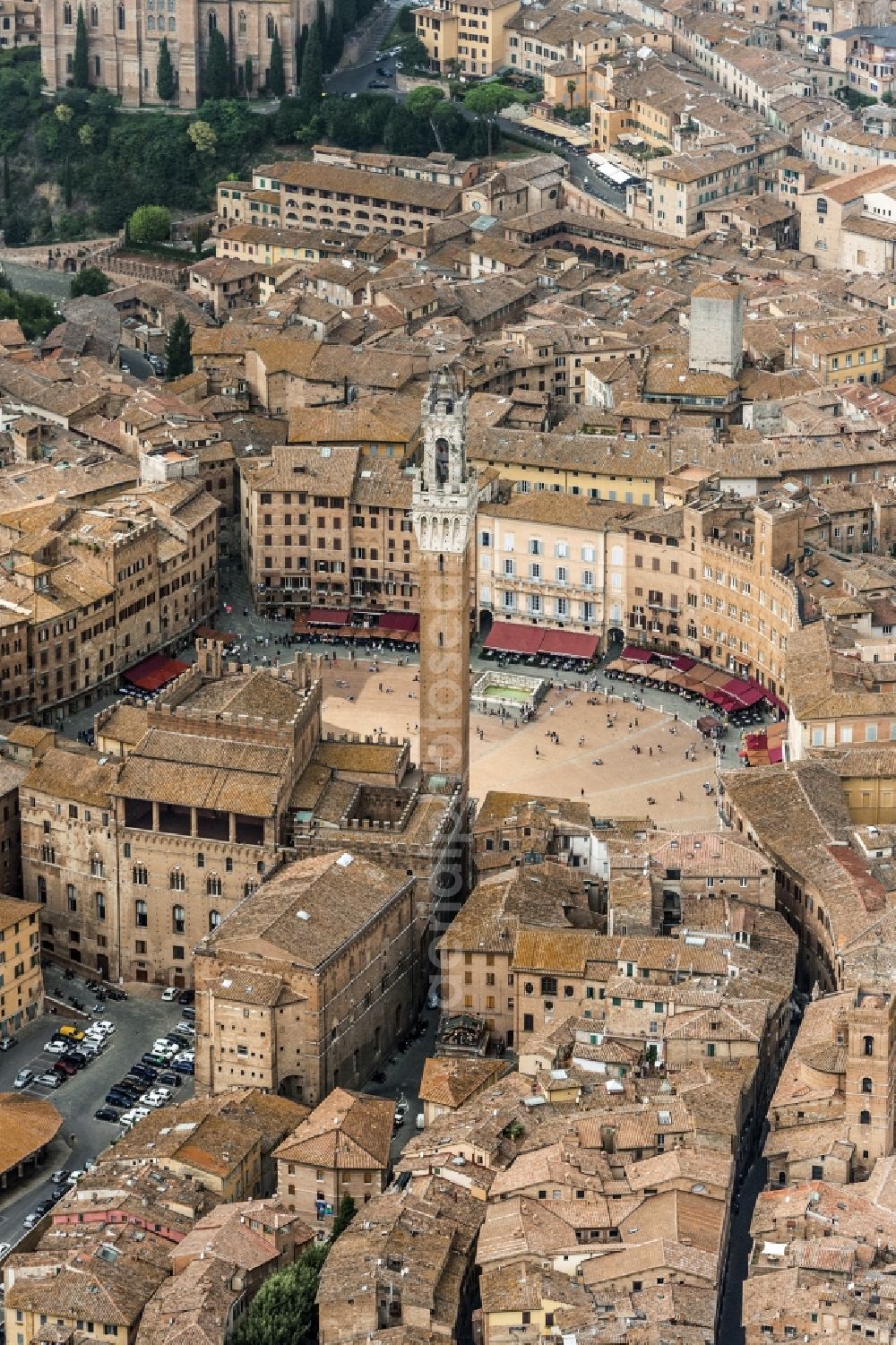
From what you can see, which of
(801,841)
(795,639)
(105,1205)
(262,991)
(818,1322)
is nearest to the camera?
(818,1322)

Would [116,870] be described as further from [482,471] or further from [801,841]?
[482,471]

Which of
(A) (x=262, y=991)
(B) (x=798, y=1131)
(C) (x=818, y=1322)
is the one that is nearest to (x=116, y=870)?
(A) (x=262, y=991)

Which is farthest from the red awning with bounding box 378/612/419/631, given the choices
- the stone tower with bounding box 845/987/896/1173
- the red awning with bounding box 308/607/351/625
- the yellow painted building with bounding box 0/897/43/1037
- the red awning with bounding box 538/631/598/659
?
the stone tower with bounding box 845/987/896/1173

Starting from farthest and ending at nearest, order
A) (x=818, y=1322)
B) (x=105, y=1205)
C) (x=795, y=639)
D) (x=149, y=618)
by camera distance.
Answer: (x=149, y=618) < (x=795, y=639) < (x=105, y=1205) < (x=818, y=1322)

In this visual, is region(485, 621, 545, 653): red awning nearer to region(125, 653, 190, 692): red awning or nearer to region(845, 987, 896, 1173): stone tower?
region(125, 653, 190, 692): red awning

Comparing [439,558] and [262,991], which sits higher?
[439,558]

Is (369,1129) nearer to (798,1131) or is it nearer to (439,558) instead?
(798,1131)

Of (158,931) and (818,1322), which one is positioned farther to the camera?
(158,931)
